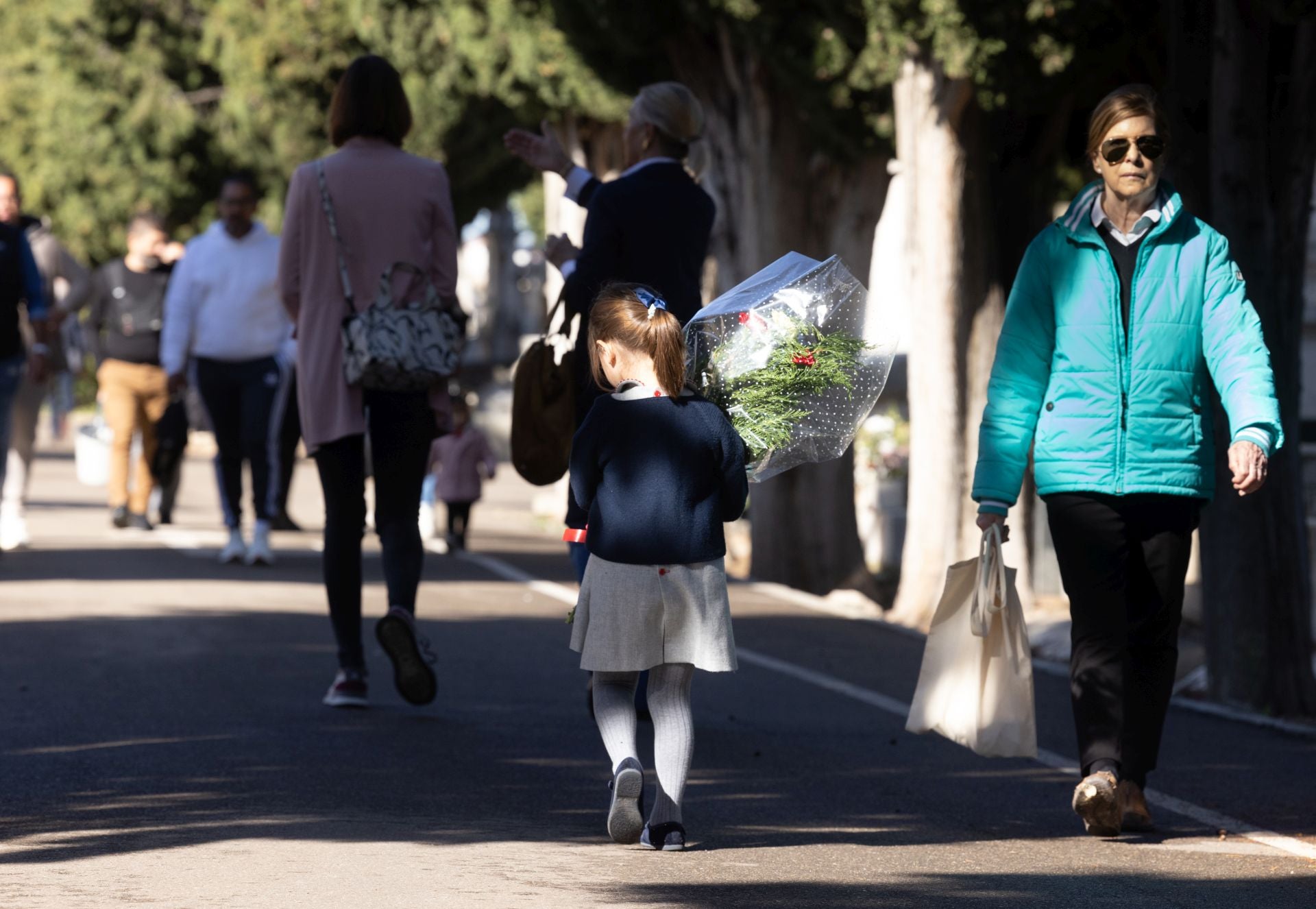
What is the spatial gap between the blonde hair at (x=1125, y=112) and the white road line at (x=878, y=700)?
1.82 metres

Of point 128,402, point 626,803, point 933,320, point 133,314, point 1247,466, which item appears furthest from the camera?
point 128,402

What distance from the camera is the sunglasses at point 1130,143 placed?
589cm

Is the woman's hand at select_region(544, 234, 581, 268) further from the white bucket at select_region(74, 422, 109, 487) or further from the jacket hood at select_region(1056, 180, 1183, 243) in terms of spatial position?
the white bucket at select_region(74, 422, 109, 487)

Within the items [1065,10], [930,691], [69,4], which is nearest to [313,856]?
[930,691]

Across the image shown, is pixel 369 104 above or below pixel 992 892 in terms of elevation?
above

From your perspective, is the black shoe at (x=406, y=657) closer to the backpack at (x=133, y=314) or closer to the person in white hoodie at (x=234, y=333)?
the person in white hoodie at (x=234, y=333)

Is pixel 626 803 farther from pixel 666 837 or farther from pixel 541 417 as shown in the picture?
pixel 541 417

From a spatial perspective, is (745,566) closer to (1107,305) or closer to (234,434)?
(234,434)

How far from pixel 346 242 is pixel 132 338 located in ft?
22.2

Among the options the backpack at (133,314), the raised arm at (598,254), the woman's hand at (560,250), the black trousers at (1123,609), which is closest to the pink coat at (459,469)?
the backpack at (133,314)

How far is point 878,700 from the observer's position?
8.77 meters

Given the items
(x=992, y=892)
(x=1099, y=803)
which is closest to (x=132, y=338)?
(x=1099, y=803)

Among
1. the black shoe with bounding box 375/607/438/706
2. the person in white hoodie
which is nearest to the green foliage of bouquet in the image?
the black shoe with bounding box 375/607/438/706

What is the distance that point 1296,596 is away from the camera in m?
9.27
